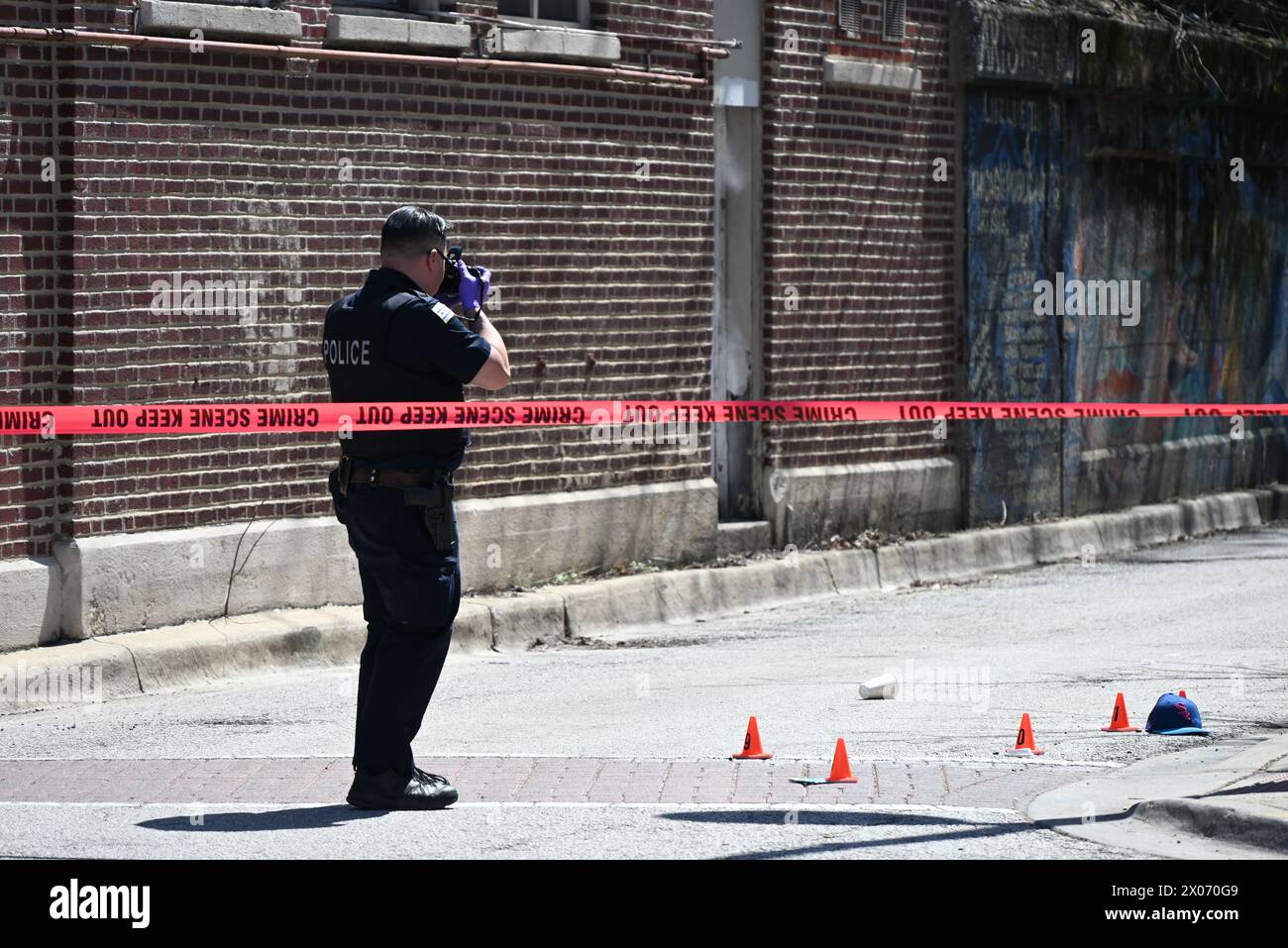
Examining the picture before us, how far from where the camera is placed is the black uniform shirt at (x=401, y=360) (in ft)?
23.8

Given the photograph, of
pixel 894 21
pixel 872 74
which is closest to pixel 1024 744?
pixel 872 74

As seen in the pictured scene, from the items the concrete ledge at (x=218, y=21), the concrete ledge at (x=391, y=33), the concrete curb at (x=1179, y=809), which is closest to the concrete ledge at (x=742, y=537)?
the concrete ledge at (x=391, y=33)

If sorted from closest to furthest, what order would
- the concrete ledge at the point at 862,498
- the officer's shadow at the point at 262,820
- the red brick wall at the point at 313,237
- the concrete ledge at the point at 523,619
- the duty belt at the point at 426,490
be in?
the officer's shadow at the point at 262,820
the duty belt at the point at 426,490
the red brick wall at the point at 313,237
the concrete ledge at the point at 523,619
the concrete ledge at the point at 862,498

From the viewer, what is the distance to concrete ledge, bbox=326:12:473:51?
11.8m

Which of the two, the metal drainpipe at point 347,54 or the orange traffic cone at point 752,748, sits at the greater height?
the metal drainpipe at point 347,54

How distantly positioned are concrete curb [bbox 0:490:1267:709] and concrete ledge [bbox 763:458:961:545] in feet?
0.92

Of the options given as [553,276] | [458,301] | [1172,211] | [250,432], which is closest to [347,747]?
[458,301]

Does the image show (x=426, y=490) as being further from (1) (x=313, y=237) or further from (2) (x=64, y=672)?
(1) (x=313, y=237)

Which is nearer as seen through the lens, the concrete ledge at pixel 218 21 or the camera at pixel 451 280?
the camera at pixel 451 280

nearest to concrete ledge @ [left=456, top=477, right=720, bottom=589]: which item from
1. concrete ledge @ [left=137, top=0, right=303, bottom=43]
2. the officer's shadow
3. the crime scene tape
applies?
the crime scene tape

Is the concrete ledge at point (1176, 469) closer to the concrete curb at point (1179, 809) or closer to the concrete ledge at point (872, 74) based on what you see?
the concrete ledge at point (872, 74)

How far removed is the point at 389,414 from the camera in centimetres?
731

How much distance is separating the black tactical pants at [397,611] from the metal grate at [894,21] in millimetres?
9621

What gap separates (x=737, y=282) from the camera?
15.0 m
